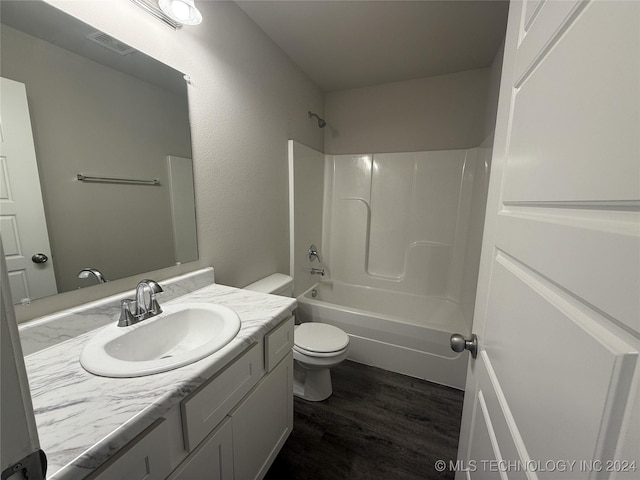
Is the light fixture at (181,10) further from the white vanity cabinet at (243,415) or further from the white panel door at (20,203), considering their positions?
the white vanity cabinet at (243,415)

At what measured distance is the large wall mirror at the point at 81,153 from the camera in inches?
29.8

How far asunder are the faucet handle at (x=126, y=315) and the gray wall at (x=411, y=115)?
7.68 feet

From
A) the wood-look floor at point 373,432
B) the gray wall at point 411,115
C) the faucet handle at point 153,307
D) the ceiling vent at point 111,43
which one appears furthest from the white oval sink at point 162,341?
the gray wall at point 411,115

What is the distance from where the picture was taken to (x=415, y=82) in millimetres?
2330

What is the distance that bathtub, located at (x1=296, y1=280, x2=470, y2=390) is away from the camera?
1.81 meters

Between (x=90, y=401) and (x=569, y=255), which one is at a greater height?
(x=569, y=255)

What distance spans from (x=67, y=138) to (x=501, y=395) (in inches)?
58.4

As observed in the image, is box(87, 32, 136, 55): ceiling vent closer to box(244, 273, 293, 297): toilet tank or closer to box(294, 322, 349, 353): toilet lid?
box(244, 273, 293, 297): toilet tank

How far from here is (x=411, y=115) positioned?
2400 millimetres

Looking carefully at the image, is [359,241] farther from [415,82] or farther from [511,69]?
[511,69]

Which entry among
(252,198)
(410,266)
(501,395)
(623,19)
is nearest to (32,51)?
(252,198)

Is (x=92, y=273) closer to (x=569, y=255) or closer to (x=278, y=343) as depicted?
(x=278, y=343)

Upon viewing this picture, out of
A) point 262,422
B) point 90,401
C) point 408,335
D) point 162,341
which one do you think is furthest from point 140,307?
point 408,335

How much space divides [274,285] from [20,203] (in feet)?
4.10
